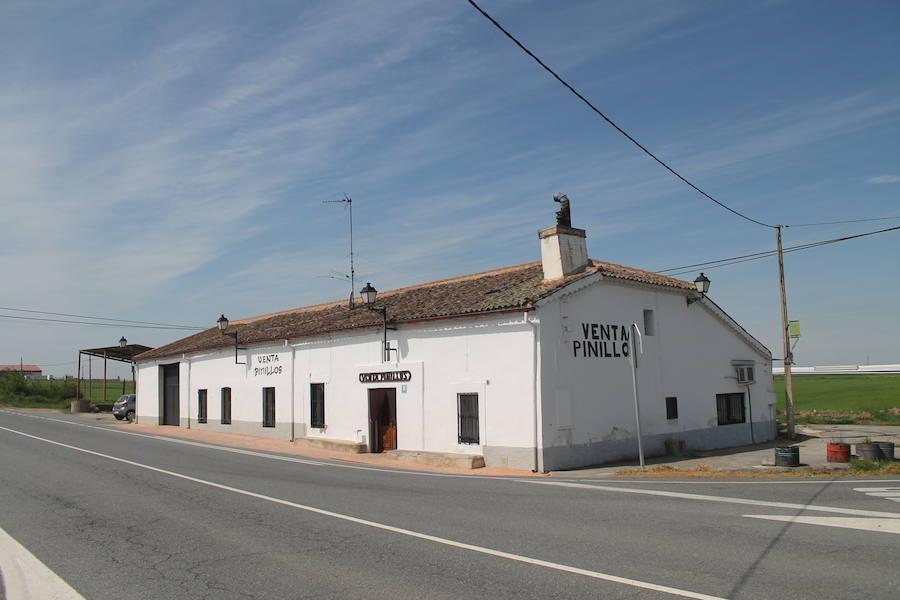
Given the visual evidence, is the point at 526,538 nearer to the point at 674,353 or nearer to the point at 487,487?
the point at 487,487

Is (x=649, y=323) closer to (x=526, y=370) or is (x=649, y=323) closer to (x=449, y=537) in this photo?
(x=526, y=370)

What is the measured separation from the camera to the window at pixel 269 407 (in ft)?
85.1

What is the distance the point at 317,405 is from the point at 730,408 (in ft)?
46.1

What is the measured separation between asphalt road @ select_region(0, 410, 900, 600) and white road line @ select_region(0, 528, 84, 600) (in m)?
0.11

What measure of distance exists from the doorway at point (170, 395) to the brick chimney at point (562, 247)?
74.1 feet

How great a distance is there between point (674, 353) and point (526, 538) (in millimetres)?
13873

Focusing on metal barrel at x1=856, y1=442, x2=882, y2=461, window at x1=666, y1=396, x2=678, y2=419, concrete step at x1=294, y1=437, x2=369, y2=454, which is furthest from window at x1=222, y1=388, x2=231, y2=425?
metal barrel at x1=856, y1=442, x2=882, y2=461

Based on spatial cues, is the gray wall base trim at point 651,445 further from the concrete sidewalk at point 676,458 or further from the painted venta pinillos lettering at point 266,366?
the painted venta pinillos lettering at point 266,366

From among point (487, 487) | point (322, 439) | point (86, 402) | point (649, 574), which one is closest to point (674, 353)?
point (487, 487)

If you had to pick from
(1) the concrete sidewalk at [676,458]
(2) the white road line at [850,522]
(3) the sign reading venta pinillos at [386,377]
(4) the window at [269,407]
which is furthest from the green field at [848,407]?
(2) the white road line at [850,522]

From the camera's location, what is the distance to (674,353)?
2022cm

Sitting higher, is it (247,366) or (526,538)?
(247,366)

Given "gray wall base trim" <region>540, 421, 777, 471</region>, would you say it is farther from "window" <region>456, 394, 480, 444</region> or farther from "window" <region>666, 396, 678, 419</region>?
"window" <region>456, 394, 480, 444</region>

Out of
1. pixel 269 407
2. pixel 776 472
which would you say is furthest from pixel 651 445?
pixel 269 407
